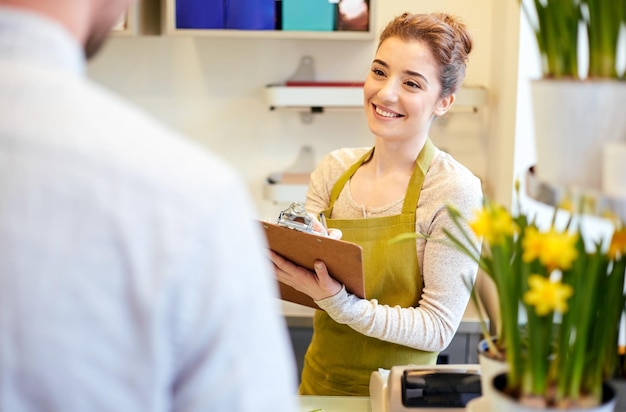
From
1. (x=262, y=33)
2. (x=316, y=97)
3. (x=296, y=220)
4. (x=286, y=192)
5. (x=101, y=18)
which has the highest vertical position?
(x=262, y=33)

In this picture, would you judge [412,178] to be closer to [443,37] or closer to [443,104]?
[443,104]

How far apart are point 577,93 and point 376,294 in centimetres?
111

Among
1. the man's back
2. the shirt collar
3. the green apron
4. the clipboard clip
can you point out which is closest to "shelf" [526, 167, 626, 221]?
the man's back

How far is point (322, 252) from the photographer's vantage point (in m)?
1.74

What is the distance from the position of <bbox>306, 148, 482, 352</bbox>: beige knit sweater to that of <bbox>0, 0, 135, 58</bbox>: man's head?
1.14 metres

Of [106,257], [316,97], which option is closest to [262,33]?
[316,97]

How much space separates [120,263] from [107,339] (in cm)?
6

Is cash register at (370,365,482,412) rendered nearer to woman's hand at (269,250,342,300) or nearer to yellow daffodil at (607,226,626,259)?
woman's hand at (269,250,342,300)

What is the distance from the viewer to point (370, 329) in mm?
1907

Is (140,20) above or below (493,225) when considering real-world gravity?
above

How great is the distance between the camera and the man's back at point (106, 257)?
0.67 m

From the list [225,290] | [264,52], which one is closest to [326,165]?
[264,52]

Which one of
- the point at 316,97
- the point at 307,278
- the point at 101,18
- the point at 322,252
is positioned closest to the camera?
the point at 101,18

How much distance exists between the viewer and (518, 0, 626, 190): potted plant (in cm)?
98
